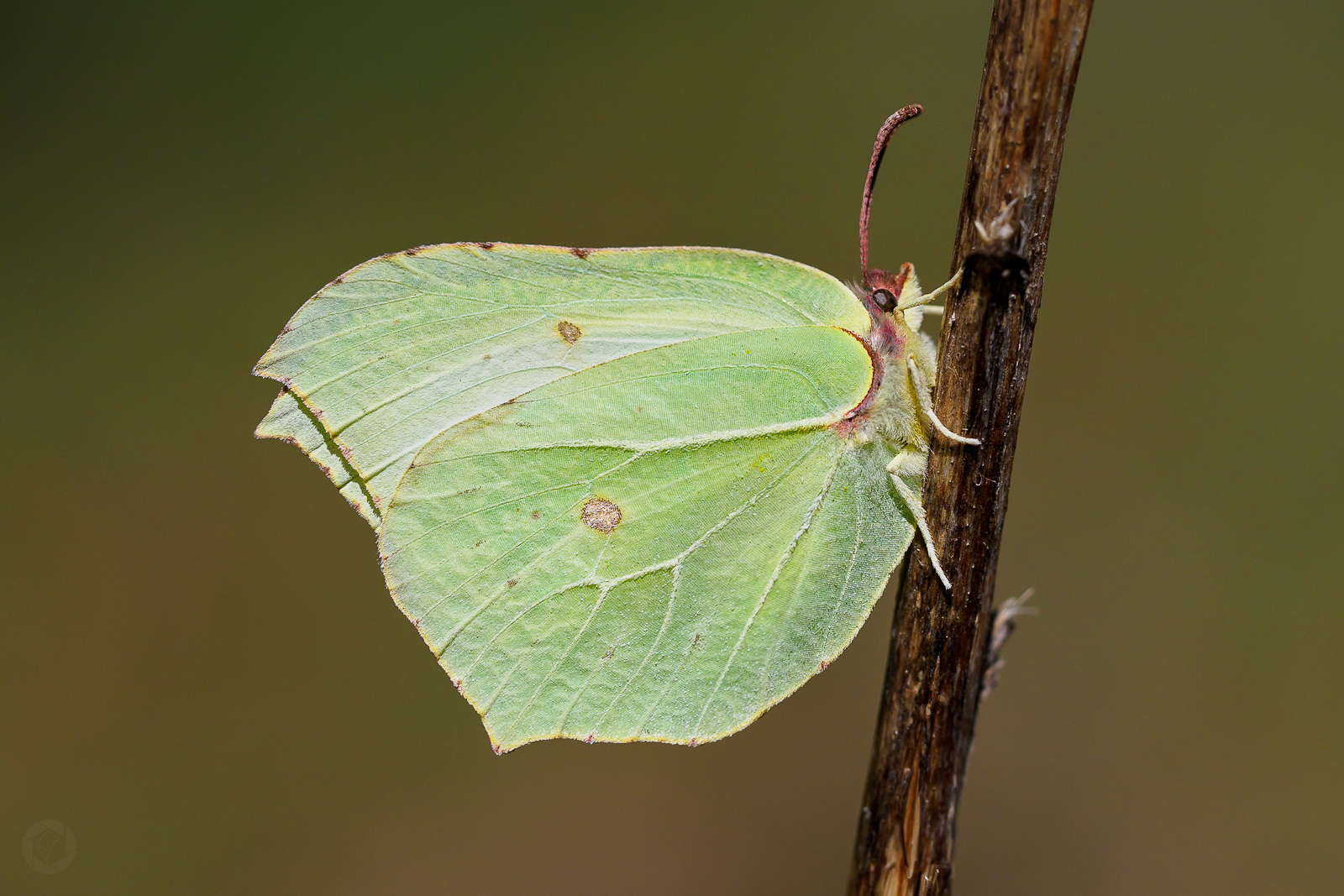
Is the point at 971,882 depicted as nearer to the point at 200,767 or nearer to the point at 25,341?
the point at 200,767

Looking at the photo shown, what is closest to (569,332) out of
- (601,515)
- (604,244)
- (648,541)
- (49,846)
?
(601,515)

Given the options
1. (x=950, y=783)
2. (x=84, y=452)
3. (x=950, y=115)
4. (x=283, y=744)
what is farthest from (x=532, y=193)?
(x=950, y=783)

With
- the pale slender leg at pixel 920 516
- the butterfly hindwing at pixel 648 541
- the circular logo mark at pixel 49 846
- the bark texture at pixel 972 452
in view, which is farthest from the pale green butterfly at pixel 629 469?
the circular logo mark at pixel 49 846

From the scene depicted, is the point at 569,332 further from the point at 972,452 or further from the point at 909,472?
the point at 972,452

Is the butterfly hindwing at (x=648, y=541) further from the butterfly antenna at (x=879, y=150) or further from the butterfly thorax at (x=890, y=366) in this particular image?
the butterfly antenna at (x=879, y=150)

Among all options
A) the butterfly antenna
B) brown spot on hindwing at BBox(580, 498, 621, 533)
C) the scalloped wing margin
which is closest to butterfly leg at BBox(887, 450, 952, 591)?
the scalloped wing margin
